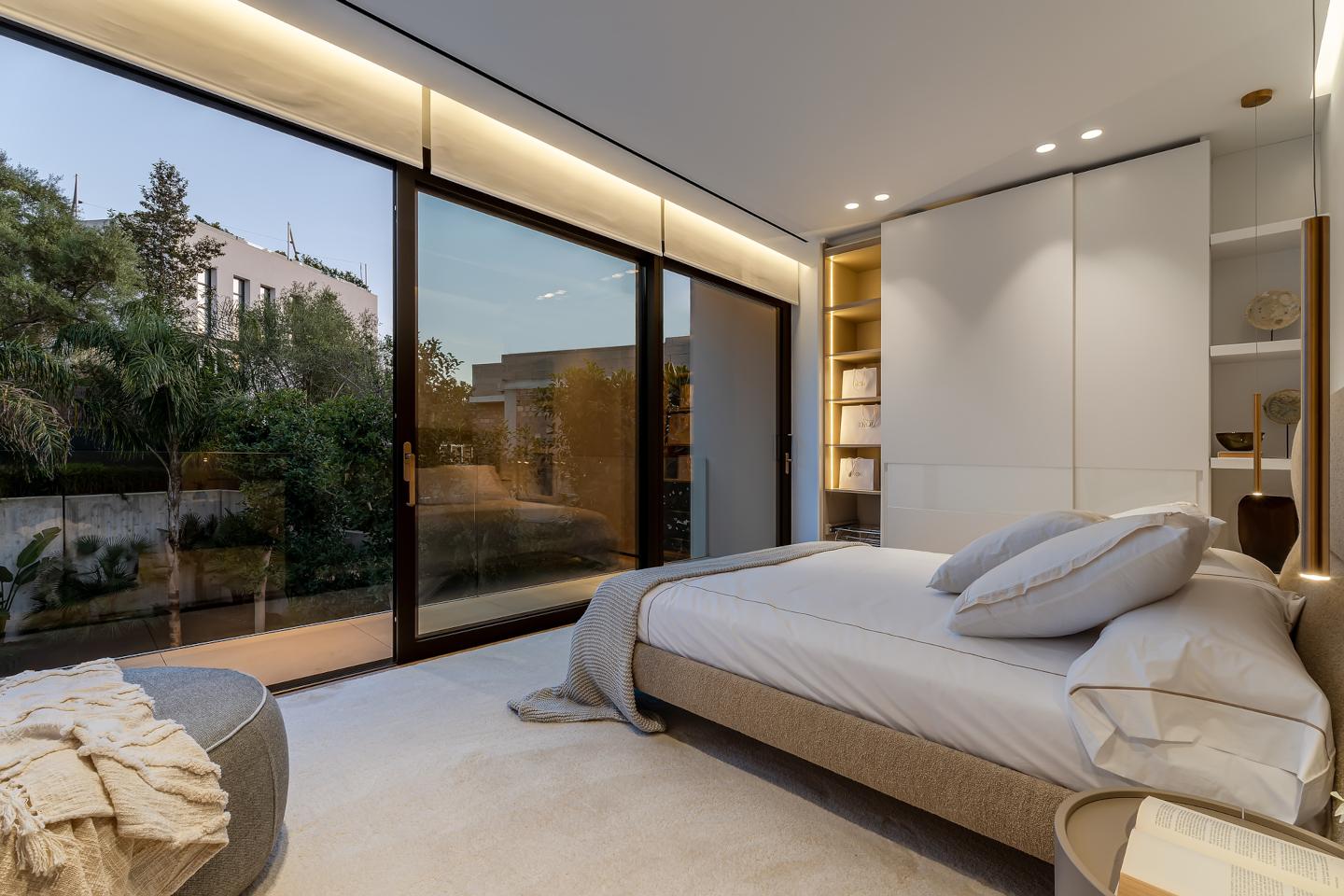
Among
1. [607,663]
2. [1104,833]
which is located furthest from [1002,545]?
[607,663]

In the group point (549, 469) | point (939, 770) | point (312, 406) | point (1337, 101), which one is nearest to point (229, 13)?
point (312, 406)

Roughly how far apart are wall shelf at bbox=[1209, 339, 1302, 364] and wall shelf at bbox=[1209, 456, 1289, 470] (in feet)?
1.68

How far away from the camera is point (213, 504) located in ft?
8.16

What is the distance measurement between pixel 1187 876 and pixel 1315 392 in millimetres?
673

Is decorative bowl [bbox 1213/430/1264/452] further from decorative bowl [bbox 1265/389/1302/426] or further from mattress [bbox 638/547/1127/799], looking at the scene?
mattress [bbox 638/547/1127/799]

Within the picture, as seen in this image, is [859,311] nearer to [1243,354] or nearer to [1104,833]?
[1243,354]

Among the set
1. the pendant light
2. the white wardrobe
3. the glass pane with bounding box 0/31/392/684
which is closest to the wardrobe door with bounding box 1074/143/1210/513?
the white wardrobe

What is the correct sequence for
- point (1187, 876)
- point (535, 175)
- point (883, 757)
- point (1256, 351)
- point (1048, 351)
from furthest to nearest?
point (1048, 351) < point (535, 175) < point (1256, 351) < point (883, 757) < point (1187, 876)

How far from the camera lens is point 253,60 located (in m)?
2.40

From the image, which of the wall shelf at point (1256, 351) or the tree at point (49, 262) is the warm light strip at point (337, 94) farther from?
the wall shelf at point (1256, 351)

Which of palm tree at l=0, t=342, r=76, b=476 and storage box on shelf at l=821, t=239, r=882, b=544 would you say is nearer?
palm tree at l=0, t=342, r=76, b=476

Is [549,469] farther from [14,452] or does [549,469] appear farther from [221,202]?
[14,452]

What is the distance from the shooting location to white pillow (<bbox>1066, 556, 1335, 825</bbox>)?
1046 millimetres

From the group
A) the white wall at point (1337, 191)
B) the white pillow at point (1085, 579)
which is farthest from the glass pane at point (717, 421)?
the white wall at point (1337, 191)
